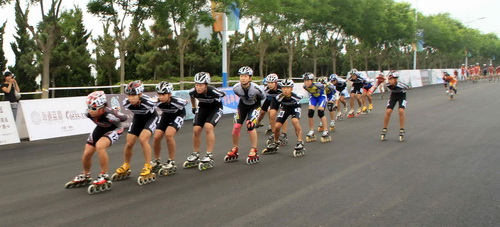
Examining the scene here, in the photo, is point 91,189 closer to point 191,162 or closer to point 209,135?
point 191,162

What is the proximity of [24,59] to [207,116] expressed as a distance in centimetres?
2598

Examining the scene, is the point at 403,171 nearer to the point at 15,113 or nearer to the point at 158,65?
the point at 15,113

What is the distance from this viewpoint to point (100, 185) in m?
7.50

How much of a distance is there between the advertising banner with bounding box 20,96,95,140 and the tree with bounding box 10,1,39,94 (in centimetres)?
1798

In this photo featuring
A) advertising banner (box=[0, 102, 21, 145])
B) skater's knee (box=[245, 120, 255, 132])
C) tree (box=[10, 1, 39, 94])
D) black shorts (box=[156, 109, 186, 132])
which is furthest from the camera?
tree (box=[10, 1, 39, 94])

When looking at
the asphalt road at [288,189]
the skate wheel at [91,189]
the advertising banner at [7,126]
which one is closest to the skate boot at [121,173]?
the asphalt road at [288,189]

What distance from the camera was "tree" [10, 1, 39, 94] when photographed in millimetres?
30922

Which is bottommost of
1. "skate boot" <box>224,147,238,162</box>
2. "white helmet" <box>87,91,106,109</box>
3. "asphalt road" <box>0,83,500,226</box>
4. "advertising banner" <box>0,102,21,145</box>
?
"asphalt road" <box>0,83,500,226</box>

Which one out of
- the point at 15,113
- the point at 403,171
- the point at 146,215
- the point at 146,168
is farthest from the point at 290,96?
the point at 15,113

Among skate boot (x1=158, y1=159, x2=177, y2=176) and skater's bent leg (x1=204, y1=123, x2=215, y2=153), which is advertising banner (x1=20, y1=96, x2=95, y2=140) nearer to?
skate boot (x1=158, y1=159, x2=177, y2=176)

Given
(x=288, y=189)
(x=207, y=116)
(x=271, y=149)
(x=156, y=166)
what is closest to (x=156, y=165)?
(x=156, y=166)

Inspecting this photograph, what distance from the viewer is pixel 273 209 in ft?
20.9

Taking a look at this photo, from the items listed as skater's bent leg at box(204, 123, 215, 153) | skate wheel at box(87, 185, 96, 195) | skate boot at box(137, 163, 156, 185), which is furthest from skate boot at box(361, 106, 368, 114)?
skate wheel at box(87, 185, 96, 195)

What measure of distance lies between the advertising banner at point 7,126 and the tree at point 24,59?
18841 millimetres
